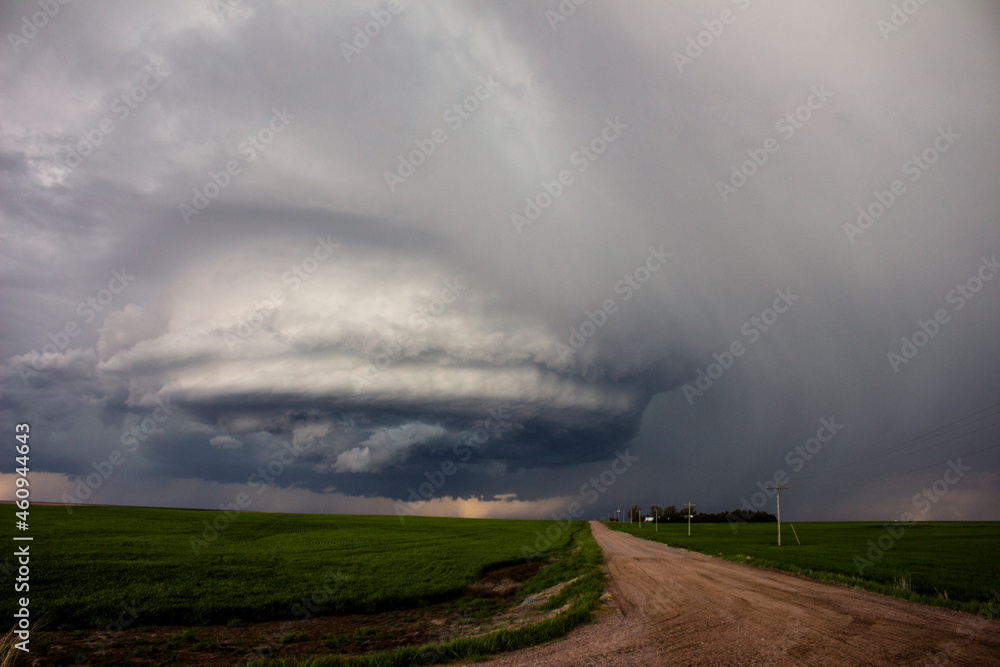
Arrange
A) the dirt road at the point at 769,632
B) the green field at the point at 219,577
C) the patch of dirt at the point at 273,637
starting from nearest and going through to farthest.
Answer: the dirt road at the point at 769,632 < the patch of dirt at the point at 273,637 < the green field at the point at 219,577

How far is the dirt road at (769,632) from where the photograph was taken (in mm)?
13164

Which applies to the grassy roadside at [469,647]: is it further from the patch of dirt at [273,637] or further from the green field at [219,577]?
the green field at [219,577]

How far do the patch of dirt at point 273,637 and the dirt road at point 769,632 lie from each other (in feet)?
20.7

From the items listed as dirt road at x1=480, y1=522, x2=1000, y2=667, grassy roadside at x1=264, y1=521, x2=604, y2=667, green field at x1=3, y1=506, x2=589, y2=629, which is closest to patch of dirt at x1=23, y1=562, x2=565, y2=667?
green field at x1=3, y1=506, x2=589, y2=629

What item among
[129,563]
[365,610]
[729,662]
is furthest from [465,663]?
[129,563]

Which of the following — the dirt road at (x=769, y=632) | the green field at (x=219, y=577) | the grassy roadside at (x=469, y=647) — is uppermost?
the dirt road at (x=769, y=632)

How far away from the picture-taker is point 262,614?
84.0 feet

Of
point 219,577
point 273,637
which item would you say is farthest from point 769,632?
point 219,577

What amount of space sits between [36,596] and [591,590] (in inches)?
1116

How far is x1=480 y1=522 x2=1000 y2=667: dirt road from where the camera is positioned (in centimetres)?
1316

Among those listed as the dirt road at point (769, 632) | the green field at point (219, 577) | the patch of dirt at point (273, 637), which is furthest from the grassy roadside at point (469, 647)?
the green field at point (219, 577)

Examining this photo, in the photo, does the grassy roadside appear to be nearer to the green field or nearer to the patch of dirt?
the patch of dirt

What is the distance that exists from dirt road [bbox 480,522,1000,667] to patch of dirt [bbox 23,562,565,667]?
6319 millimetres

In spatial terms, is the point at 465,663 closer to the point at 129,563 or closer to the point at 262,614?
the point at 262,614
